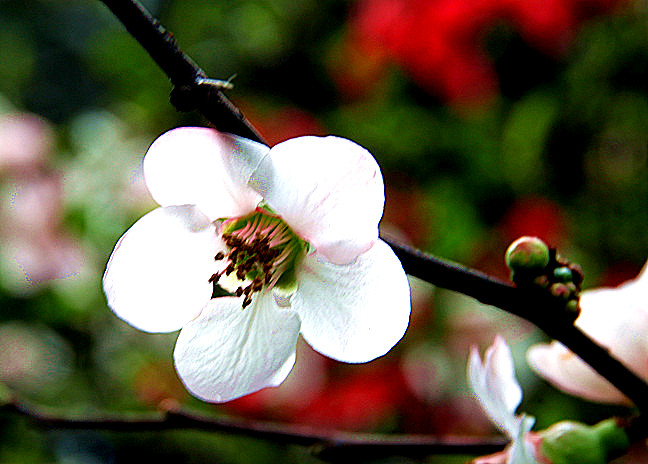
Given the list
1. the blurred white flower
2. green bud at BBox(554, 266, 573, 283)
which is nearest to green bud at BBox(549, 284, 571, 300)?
green bud at BBox(554, 266, 573, 283)

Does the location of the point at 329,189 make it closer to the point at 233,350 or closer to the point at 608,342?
→ the point at 233,350

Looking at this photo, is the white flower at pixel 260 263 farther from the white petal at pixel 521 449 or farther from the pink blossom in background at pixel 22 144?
the pink blossom in background at pixel 22 144

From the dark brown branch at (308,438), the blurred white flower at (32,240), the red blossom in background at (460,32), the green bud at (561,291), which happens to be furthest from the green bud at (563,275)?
the blurred white flower at (32,240)

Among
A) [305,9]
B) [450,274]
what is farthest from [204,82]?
[305,9]

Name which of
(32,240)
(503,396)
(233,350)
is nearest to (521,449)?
(503,396)

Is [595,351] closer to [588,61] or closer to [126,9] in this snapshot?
[126,9]
